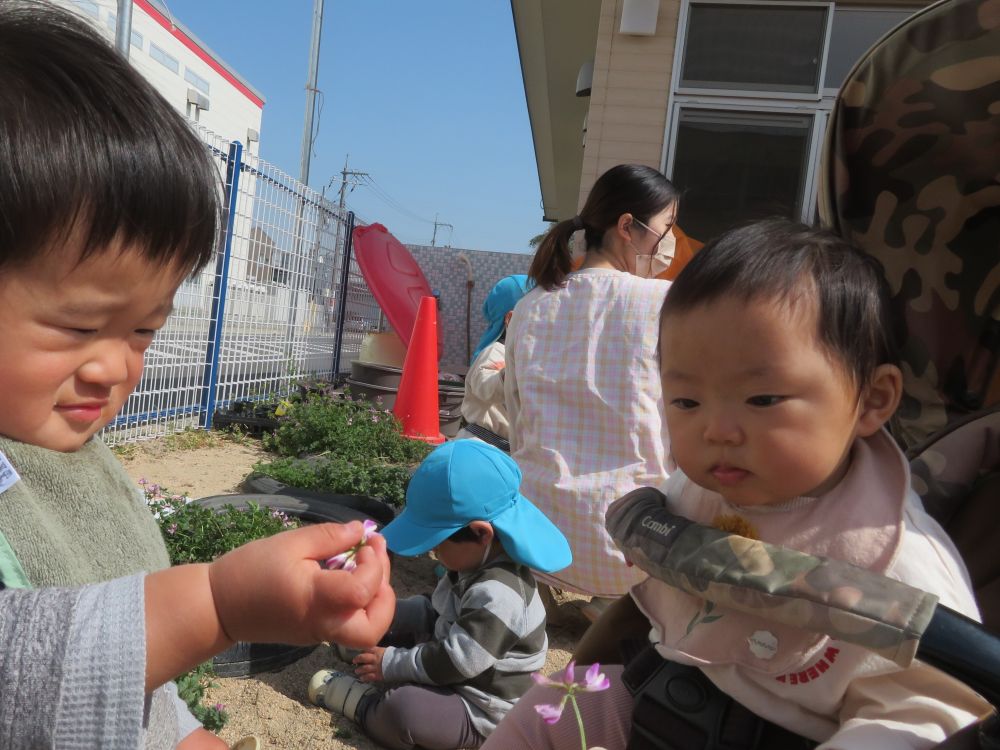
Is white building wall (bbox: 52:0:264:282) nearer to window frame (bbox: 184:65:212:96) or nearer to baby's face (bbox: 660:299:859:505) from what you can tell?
window frame (bbox: 184:65:212:96)

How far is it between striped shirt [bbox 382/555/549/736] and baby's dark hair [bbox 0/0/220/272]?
1.67 metres

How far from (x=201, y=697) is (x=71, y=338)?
5.95 ft

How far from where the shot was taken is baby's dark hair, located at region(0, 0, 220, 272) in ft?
2.61

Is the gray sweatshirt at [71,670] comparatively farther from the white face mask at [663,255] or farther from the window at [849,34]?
the window at [849,34]

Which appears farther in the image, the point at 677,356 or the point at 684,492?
the point at 684,492

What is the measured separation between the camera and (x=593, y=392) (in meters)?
2.75

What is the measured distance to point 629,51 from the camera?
6.56 meters

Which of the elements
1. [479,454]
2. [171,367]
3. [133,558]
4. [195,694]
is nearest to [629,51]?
[171,367]

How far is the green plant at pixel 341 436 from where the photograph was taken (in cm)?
575

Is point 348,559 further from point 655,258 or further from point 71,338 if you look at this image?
point 655,258

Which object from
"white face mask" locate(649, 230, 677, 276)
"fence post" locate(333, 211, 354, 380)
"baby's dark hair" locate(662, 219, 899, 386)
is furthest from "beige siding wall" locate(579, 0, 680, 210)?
"baby's dark hair" locate(662, 219, 899, 386)

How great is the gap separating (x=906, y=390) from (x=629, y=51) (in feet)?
18.5

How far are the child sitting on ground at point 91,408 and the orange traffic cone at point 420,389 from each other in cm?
589

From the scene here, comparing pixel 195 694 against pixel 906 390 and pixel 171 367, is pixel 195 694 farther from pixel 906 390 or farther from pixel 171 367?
pixel 171 367
